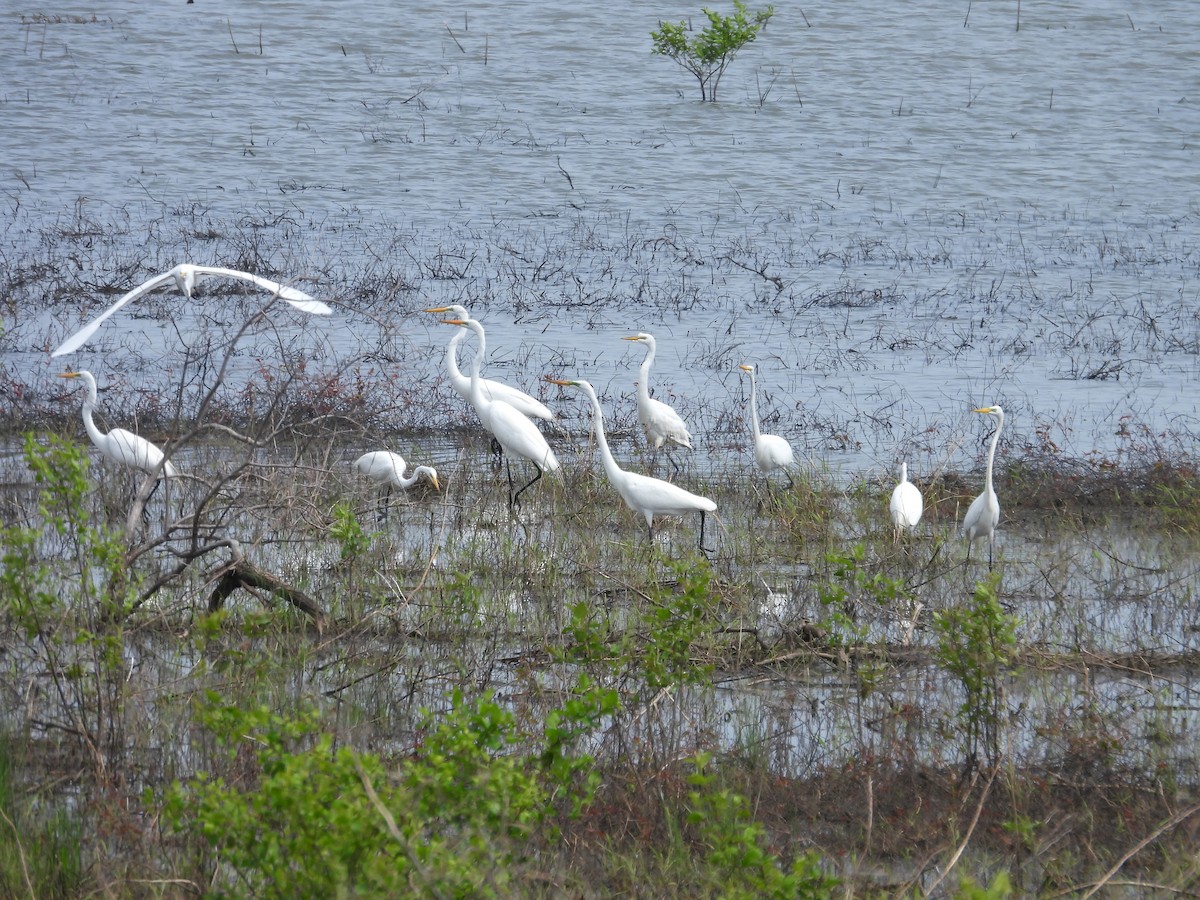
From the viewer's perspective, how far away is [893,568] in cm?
679

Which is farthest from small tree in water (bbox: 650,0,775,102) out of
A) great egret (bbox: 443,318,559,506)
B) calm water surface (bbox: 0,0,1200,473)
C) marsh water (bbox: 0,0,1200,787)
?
great egret (bbox: 443,318,559,506)

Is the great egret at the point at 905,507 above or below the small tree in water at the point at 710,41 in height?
below

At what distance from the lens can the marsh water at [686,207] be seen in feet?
36.5

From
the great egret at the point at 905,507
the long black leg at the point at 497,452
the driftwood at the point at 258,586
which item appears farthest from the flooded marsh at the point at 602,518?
the long black leg at the point at 497,452

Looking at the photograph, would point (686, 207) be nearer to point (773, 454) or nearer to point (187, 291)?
point (773, 454)

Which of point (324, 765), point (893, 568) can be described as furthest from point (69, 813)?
point (893, 568)

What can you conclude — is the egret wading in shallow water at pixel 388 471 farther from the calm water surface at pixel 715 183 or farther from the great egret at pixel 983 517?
the great egret at pixel 983 517

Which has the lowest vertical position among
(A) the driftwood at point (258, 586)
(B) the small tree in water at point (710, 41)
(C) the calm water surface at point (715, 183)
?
(C) the calm water surface at point (715, 183)

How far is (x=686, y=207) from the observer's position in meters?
20.2

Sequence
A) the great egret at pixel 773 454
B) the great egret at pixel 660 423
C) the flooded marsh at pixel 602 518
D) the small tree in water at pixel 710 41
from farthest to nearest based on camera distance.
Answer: the small tree in water at pixel 710 41, the great egret at pixel 660 423, the great egret at pixel 773 454, the flooded marsh at pixel 602 518

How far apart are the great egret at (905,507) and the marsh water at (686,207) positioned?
0.62m

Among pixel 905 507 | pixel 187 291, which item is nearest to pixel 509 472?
pixel 187 291

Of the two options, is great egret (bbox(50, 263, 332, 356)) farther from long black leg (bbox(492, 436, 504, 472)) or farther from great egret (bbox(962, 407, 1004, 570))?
great egret (bbox(962, 407, 1004, 570))

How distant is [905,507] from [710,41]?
744 inches
